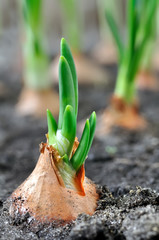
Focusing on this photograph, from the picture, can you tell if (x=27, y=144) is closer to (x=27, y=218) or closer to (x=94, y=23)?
(x=27, y=218)

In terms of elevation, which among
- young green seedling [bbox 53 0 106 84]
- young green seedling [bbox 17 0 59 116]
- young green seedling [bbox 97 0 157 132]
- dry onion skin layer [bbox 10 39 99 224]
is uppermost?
young green seedling [bbox 53 0 106 84]

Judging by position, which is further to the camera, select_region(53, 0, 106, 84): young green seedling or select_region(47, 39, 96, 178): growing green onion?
select_region(53, 0, 106, 84): young green seedling

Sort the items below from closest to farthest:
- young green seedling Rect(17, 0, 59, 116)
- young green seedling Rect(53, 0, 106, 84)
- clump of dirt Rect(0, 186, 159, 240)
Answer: clump of dirt Rect(0, 186, 159, 240)
young green seedling Rect(17, 0, 59, 116)
young green seedling Rect(53, 0, 106, 84)

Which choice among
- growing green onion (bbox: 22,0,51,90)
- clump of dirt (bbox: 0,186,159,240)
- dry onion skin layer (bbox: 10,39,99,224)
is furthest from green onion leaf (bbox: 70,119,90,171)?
growing green onion (bbox: 22,0,51,90)

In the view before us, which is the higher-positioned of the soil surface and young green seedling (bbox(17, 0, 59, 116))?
young green seedling (bbox(17, 0, 59, 116))

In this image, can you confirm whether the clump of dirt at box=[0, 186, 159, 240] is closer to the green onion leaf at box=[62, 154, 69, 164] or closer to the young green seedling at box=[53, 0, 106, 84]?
the green onion leaf at box=[62, 154, 69, 164]

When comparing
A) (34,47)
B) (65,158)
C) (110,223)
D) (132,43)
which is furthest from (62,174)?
(34,47)
